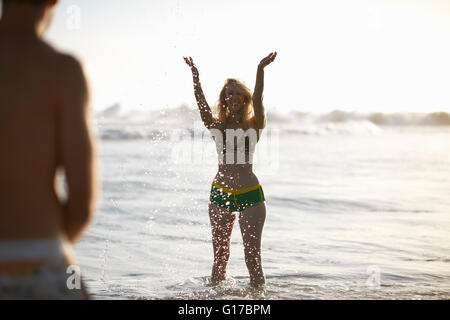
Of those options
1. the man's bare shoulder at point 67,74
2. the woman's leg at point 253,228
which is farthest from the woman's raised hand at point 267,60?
the man's bare shoulder at point 67,74

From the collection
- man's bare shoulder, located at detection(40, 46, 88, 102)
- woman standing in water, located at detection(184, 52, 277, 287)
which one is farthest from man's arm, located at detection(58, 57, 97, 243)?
woman standing in water, located at detection(184, 52, 277, 287)

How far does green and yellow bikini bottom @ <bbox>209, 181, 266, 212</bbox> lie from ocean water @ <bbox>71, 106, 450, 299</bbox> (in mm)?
895

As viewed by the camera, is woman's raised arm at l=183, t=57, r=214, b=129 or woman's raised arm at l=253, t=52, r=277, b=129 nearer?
woman's raised arm at l=253, t=52, r=277, b=129

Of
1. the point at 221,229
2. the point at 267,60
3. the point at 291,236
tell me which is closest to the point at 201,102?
the point at 267,60

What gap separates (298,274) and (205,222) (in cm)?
568

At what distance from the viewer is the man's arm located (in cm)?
185

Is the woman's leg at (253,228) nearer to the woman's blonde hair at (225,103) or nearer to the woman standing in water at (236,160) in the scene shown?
the woman standing in water at (236,160)

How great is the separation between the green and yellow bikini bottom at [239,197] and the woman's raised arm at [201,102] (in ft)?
2.12

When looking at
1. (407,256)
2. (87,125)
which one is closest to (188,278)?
(407,256)

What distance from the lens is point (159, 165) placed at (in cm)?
2084

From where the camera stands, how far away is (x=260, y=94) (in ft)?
16.5

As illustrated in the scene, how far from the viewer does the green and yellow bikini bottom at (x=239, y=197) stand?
17.5ft

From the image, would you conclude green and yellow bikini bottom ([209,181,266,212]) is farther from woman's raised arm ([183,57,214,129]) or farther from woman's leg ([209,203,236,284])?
woman's raised arm ([183,57,214,129])

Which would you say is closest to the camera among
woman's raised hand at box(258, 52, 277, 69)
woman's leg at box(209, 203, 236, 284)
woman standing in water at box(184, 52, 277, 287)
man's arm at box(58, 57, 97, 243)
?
man's arm at box(58, 57, 97, 243)
